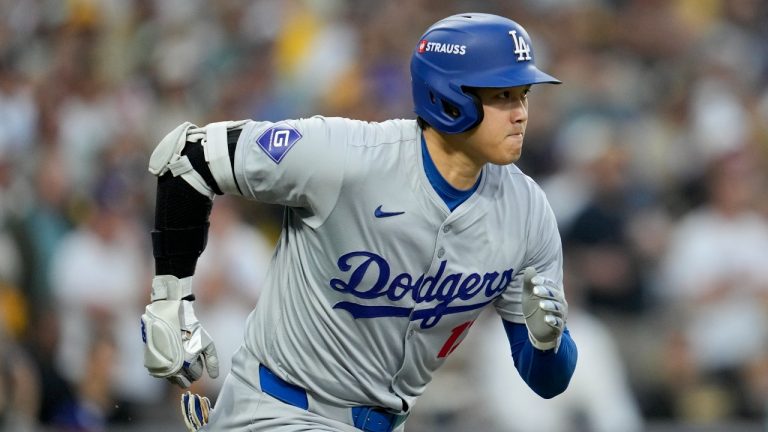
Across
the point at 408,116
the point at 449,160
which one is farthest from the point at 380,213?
the point at 408,116

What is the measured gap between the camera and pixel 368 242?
4.30m

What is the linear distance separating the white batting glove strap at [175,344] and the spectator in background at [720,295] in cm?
458

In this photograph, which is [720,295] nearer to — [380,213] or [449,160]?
[449,160]

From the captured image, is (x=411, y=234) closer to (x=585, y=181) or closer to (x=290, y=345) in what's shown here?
(x=290, y=345)

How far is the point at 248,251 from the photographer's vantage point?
8.48m

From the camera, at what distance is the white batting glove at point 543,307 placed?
166 inches

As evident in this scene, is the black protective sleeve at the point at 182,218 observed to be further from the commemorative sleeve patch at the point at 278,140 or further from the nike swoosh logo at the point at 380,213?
the nike swoosh logo at the point at 380,213

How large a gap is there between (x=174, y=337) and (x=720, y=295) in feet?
16.7

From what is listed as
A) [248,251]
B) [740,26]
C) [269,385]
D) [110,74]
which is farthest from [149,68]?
[269,385]

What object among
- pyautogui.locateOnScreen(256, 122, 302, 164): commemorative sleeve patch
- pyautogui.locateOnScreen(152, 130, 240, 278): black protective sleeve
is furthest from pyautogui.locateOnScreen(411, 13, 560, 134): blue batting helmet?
pyautogui.locateOnScreen(152, 130, 240, 278): black protective sleeve

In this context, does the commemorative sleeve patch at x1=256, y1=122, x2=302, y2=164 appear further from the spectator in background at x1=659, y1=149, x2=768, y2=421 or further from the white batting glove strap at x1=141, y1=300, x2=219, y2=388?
the spectator in background at x1=659, y1=149, x2=768, y2=421

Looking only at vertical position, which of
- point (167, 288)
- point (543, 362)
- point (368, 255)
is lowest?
point (543, 362)

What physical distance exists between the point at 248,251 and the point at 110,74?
2849 millimetres

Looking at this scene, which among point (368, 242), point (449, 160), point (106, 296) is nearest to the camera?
point (368, 242)
